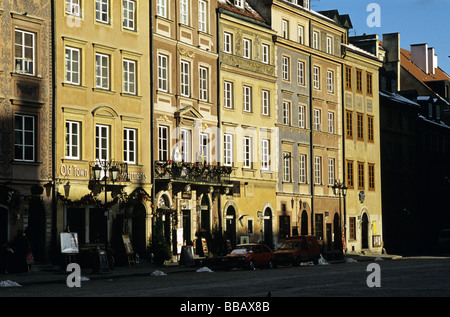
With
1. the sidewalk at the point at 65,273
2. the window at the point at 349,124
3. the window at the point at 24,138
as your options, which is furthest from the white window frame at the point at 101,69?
the window at the point at 349,124

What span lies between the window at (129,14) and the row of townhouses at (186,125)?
10 centimetres

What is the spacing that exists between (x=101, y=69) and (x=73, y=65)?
6.76ft

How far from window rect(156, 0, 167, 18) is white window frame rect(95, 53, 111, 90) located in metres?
5.18

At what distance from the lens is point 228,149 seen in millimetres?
58781

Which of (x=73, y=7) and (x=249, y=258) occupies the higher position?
(x=73, y=7)

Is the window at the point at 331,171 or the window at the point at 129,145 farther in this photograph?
the window at the point at 331,171

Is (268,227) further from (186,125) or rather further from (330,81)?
(330,81)

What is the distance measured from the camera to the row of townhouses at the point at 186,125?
44.2 m

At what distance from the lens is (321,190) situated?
69875mm

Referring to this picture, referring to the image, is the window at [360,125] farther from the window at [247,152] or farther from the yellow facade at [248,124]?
the window at [247,152]

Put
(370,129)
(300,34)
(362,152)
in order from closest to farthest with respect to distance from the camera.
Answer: (300,34) → (362,152) → (370,129)

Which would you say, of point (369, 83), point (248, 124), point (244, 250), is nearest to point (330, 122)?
point (369, 83)

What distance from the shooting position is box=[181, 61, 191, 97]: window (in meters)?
54.6

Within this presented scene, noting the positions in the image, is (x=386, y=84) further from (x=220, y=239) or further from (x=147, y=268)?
(x=147, y=268)
